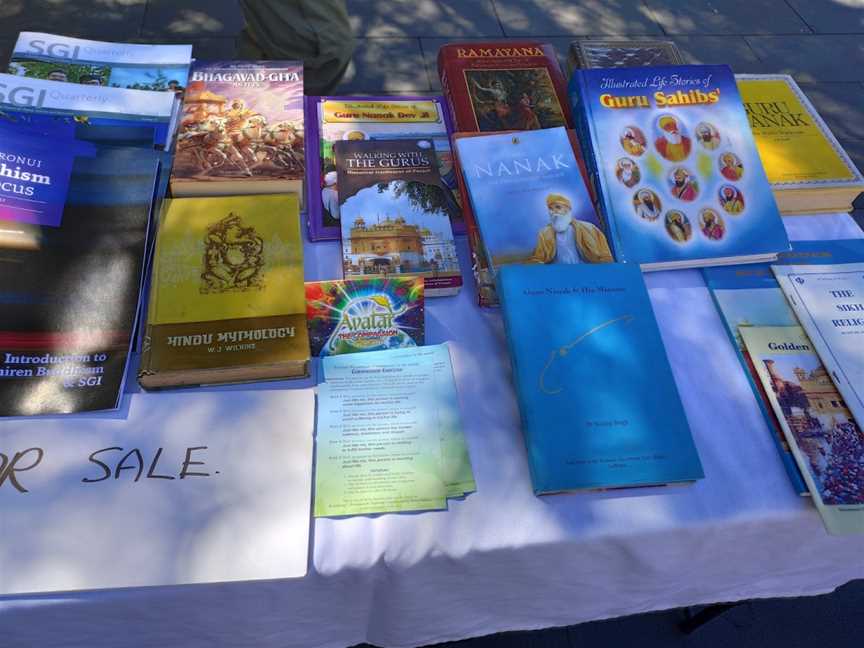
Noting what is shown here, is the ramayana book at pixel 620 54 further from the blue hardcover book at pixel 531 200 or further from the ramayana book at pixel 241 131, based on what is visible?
the ramayana book at pixel 241 131

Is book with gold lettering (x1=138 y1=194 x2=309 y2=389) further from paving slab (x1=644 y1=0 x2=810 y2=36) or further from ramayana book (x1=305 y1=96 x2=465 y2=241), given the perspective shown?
paving slab (x1=644 y1=0 x2=810 y2=36)

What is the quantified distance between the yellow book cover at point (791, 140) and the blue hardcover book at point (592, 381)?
0.45 m

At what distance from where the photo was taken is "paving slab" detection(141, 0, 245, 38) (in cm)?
240

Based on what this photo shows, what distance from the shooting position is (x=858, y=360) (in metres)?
0.91

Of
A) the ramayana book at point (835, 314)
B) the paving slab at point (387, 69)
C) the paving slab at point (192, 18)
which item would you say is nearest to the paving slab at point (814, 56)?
the paving slab at point (387, 69)

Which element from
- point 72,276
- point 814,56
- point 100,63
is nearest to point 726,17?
point 814,56

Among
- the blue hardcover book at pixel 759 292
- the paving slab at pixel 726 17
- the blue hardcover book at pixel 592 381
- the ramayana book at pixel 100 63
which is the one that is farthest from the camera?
the paving slab at pixel 726 17

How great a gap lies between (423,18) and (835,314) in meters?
2.21

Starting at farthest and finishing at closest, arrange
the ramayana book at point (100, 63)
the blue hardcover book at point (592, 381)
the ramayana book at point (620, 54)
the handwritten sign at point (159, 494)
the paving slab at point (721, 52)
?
the paving slab at point (721, 52)
the ramayana book at point (620, 54)
the ramayana book at point (100, 63)
the blue hardcover book at point (592, 381)
the handwritten sign at point (159, 494)

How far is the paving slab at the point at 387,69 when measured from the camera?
2.35m

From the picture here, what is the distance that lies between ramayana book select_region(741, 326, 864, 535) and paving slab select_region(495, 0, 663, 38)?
206cm

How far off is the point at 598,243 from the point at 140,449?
2.41ft

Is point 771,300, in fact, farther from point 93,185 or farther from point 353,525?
point 93,185

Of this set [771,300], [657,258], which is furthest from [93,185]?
[771,300]
